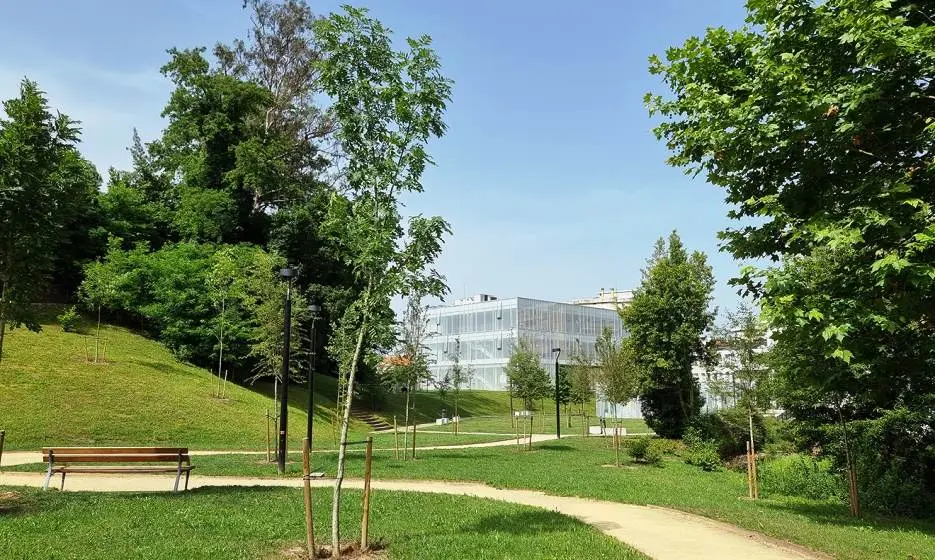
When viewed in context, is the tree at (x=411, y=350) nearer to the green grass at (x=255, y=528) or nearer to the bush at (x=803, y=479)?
the bush at (x=803, y=479)

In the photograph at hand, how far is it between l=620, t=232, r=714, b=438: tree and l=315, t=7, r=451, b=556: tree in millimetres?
18814

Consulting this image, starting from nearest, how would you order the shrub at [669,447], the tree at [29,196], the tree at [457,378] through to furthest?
the tree at [29,196]
the shrub at [669,447]
the tree at [457,378]

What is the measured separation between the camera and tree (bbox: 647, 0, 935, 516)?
24.9ft

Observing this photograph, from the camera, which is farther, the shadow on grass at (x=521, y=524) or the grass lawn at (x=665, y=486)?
the grass lawn at (x=665, y=486)

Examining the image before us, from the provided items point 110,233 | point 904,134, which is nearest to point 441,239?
point 904,134

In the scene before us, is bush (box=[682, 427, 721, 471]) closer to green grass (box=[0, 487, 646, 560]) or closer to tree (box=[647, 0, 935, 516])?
tree (box=[647, 0, 935, 516])

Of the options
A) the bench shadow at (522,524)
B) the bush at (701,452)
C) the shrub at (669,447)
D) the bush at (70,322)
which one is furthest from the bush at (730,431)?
the bush at (70,322)

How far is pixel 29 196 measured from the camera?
32.0 ft

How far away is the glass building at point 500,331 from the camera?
67438 millimetres

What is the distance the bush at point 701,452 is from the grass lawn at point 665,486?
0.44 meters

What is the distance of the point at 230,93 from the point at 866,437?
39.7 meters

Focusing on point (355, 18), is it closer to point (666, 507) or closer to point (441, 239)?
point (441, 239)

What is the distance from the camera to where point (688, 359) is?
2469 cm

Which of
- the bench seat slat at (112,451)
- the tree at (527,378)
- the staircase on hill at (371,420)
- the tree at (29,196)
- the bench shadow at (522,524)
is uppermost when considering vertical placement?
the tree at (29,196)
